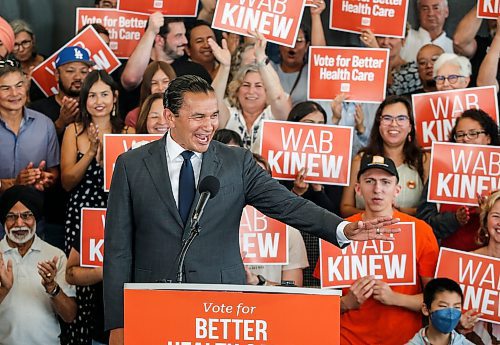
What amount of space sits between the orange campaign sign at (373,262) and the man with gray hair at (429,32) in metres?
2.18

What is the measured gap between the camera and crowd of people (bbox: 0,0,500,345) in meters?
5.45

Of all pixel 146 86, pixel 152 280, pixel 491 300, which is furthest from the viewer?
pixel 146 86

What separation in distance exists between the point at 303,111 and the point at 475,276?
60.4 inches

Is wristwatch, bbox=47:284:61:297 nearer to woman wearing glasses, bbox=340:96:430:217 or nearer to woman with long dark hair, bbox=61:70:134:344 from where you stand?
woman with long dark hair, bbox=61:70:134:344

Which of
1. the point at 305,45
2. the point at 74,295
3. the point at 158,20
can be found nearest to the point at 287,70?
the point at 305,45

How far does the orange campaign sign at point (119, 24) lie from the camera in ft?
23.8

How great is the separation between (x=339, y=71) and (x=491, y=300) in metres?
1.93

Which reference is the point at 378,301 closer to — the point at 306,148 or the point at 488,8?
the point at 306,148

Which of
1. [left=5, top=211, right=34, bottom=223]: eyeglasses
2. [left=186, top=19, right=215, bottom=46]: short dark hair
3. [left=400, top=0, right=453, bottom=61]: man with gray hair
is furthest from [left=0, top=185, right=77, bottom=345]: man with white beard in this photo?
[left=400, top=0, right=453, bottom=61]: man with gray hair

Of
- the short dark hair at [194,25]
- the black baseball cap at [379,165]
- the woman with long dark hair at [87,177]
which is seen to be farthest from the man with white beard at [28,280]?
the short dark hair at [194,25]

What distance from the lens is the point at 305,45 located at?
7207mm

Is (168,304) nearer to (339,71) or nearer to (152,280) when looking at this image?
(152,280)

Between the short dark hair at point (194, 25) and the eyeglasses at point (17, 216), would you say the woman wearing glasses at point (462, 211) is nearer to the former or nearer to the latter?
the short dark hair at point (194, 25)

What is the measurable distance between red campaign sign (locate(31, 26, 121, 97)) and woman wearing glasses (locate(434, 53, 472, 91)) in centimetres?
209
